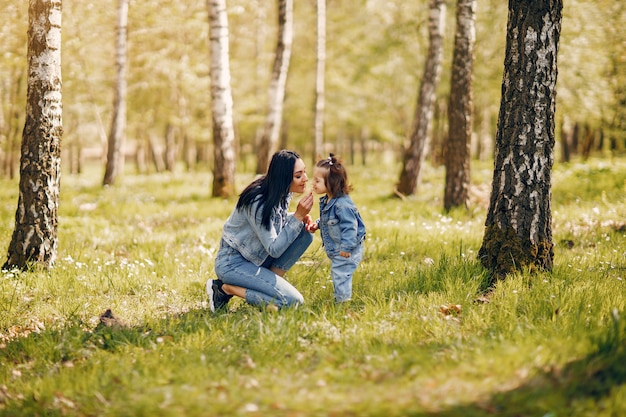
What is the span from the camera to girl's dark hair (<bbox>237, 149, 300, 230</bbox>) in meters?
5.14

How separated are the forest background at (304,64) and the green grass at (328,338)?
8.67 metres

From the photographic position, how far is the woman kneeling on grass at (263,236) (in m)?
5.17

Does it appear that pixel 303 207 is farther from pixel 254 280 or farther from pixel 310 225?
pixel 254 280

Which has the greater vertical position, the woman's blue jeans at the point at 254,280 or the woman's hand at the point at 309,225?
the woman's hand at the point at 309,225

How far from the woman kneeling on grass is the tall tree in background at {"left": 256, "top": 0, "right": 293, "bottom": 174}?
9.27 metres

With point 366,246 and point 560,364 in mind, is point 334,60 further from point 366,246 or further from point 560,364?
point 560,364

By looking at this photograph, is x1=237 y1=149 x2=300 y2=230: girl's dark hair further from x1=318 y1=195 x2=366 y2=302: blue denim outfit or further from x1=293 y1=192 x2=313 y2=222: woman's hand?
x1=318 y1=195 x2=366 y2=302: blue denim outfit

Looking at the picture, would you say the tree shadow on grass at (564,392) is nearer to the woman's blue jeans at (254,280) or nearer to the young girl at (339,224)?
the young girl at (339,224)

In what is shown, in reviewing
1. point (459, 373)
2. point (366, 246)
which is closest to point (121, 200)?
point (366, 246)

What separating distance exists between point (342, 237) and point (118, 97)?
13.3m

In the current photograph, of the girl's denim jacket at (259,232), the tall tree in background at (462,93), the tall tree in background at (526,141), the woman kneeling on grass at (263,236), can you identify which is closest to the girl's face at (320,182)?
the woman kneeling on grass at (263,236)

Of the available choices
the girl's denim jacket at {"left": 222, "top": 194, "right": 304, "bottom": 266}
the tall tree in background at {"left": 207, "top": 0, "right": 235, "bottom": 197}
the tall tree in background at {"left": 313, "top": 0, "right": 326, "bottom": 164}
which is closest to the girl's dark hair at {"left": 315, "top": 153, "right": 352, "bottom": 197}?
the girl's denim jacket at {"left": 222, "top": 194, "right": 304, "bottom": 266}

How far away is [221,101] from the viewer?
11.9m

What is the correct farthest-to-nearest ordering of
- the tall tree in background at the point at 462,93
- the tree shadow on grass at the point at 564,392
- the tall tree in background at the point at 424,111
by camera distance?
the tall tree in background at the point at 424,111
the tall tree in background at the point at 462,93
the tree shadow on grass at the point at 564,392
